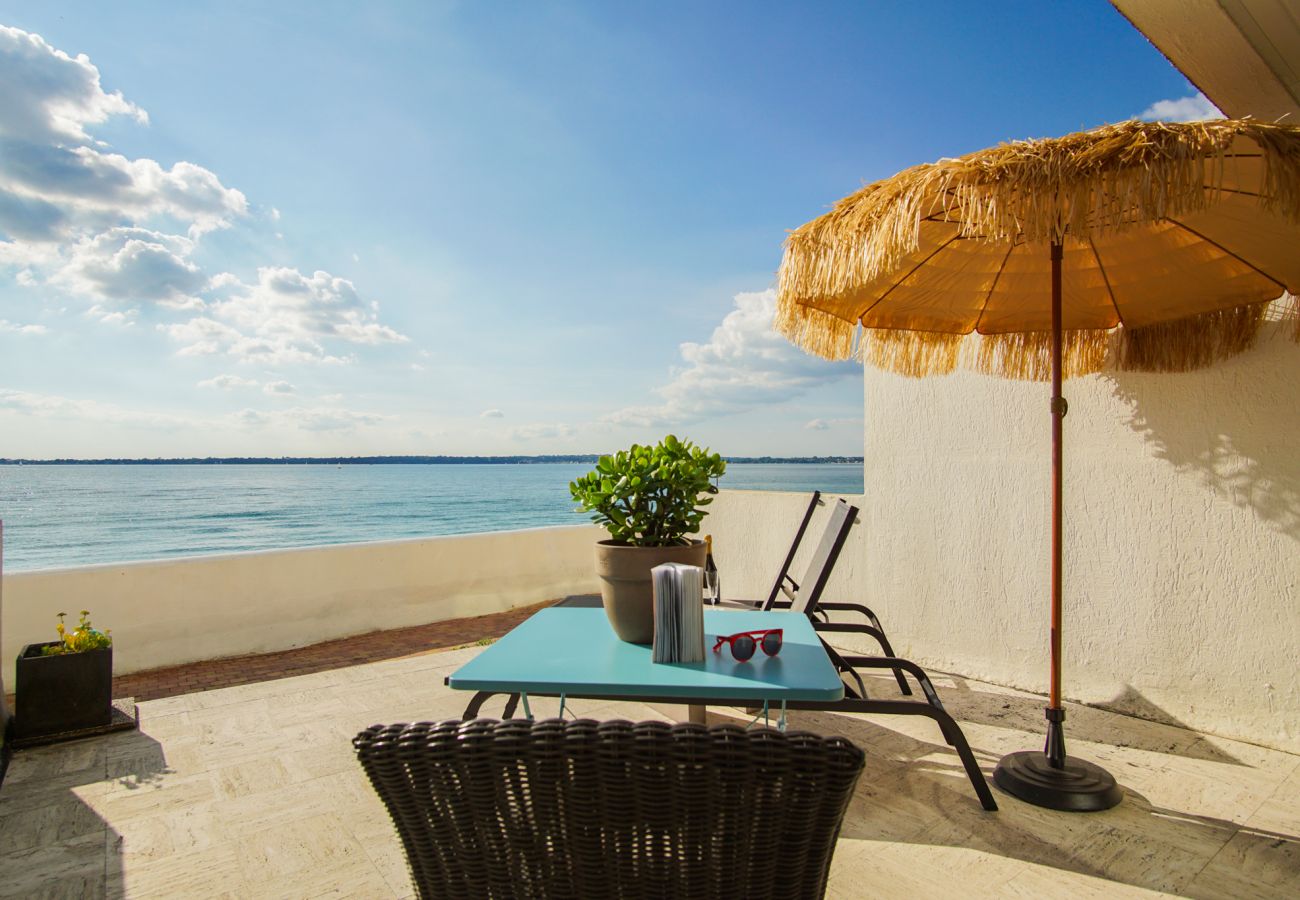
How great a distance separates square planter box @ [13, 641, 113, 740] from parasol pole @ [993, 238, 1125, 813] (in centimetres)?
400

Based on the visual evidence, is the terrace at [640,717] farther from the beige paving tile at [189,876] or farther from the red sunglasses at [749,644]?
the red sunglasses at [749,644]

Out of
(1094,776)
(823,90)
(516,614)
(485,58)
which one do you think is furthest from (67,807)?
(823,90)

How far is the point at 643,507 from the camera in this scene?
7.17ft

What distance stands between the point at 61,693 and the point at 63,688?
0.9 inches

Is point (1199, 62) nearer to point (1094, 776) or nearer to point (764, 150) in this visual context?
point (1094, 776)

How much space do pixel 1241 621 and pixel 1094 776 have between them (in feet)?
3.94

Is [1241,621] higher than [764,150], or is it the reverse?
[764,150]

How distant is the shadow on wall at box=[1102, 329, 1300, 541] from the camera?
3.05m

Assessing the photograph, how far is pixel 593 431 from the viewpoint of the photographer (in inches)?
1662

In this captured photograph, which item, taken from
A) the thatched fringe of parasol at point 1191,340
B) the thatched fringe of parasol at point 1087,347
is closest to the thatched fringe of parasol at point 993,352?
the thatched fringe of parasol at point 1087,347

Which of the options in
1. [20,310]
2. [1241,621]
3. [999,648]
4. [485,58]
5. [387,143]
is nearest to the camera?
[1241,621]

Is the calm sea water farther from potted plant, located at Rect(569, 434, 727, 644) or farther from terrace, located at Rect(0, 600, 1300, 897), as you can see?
potted plant, located at Rect(569, 434, 727, 644)

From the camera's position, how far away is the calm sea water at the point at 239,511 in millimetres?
31703

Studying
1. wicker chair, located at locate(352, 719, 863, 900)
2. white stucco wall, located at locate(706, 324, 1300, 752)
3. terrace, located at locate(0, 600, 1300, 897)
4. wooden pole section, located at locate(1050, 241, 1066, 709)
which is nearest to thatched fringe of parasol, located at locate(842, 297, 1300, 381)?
white stucco wall, located at locate(706, 324, 1300, 752)
